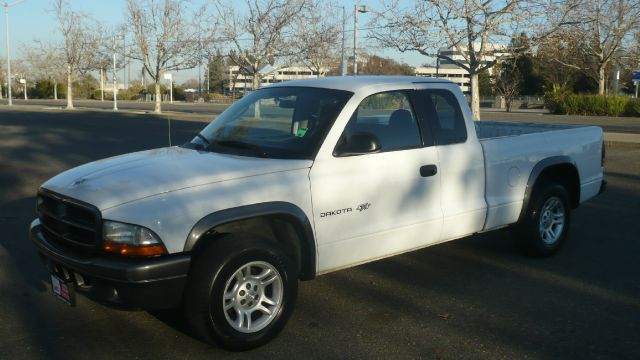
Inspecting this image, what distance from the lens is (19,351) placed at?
4219 mm

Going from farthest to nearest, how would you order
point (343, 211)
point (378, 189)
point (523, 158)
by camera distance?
point (523, 158) → point (378, 189) → point (343, 211)

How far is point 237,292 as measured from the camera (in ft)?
13.7

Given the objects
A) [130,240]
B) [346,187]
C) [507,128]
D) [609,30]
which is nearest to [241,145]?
[346,187]

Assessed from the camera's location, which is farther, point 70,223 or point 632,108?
point 632,108

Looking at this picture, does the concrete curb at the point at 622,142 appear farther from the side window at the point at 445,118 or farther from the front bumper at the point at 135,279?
the front bumper at the point at 135,279

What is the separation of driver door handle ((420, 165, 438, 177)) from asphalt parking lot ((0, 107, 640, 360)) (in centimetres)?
106

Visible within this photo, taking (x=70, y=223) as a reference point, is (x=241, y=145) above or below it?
above

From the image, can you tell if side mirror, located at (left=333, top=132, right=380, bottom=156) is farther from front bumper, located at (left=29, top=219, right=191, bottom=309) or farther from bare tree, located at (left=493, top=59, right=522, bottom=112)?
bare tree, located at (left=493, top=59, right=522, bottom=112)

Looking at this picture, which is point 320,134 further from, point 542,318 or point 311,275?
point 542,318

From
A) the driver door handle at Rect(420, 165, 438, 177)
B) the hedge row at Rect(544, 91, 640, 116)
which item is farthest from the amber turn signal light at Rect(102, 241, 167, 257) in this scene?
the hedge row at Rect(544, 91, 640, 116)

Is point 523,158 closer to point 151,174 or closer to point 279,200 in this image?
point 279,200

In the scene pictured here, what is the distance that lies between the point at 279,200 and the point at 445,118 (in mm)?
2033

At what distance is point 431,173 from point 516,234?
1.68 meters

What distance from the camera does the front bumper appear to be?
3.77 metres
